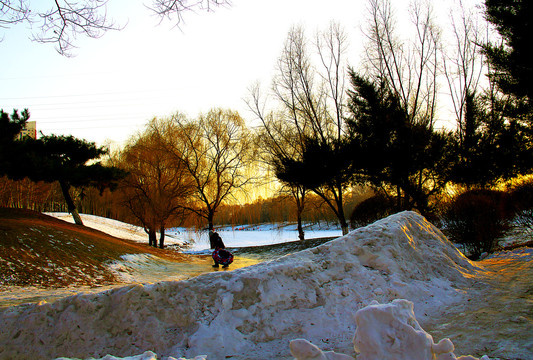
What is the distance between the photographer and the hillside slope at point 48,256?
29.0ft

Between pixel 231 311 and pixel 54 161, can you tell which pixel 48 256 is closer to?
pixel 54 161

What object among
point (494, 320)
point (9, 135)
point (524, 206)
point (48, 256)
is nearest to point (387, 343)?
point (494, 320)

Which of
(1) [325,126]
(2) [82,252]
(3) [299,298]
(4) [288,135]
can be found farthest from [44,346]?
(4) [288,135]

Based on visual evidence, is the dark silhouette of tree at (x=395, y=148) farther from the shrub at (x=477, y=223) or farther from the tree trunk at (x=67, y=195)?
the tree trunk at (x=67, y=195)

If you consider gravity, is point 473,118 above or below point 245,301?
above

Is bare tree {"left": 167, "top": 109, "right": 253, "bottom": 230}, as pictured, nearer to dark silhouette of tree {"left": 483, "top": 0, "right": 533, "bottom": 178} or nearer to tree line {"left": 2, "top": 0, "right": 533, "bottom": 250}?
tree line {"left": 2, "top": 0, "right": 533, "bottom": 250}

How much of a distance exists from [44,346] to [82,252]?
927 cm

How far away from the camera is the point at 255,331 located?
3.55 m

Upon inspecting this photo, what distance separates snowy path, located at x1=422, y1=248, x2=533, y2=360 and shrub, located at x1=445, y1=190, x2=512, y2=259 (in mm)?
4843

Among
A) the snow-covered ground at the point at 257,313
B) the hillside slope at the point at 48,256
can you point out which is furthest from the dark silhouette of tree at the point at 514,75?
the hillside slope at the point at 48,256

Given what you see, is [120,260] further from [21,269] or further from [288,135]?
[288,135]

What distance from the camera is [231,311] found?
146 inches

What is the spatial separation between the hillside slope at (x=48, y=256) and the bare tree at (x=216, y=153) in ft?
44.4

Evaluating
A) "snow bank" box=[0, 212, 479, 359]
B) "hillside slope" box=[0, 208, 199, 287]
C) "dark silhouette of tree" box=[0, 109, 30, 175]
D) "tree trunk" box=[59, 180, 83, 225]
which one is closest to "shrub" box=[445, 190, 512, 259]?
"snow bank" box=[0, 212, 479, 359]
